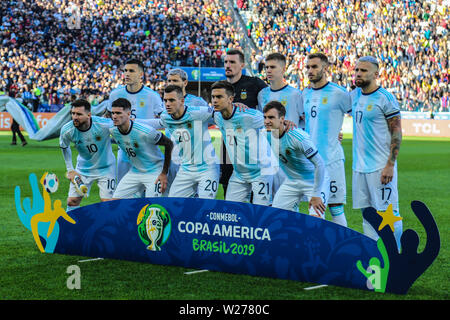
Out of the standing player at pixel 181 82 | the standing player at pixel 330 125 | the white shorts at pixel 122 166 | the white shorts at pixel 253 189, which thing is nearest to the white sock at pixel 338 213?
the standing player at pixel 330 125

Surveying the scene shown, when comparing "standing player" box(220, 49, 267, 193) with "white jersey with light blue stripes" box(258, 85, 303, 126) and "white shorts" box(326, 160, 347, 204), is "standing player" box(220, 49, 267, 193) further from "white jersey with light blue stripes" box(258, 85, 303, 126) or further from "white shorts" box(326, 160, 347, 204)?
"white shorts" box(326, 160, 347, 204)

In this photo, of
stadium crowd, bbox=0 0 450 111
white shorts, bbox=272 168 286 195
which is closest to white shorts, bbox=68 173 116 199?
white shorts, bbox=272 168 286 195

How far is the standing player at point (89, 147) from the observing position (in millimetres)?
8141

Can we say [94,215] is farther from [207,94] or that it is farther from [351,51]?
[207,94]

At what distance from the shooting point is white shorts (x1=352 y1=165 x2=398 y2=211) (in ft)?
22.2

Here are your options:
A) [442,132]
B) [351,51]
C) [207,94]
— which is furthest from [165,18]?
[442,132]

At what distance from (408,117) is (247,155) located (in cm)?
2838

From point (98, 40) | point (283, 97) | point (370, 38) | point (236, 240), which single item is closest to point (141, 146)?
point (283, 97)

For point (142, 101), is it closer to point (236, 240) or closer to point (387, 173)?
point (236, 240)

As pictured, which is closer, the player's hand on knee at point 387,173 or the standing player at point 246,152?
the player's hand on knee at point 387,173

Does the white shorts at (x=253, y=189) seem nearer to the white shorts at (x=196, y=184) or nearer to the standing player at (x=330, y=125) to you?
the white shorts at (x=196, y=184)

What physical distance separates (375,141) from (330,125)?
73cm

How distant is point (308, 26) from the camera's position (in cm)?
4147

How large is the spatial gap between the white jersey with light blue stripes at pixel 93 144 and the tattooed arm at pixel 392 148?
11.1 feet
